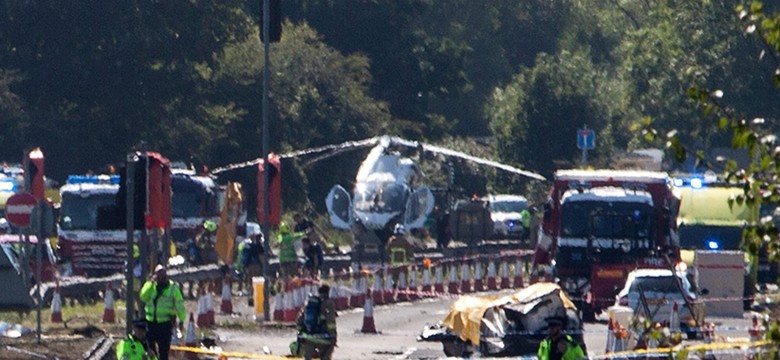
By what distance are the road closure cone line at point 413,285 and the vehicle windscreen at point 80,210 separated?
257 inches

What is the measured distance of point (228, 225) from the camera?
4303 cm

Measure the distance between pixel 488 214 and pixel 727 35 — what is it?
58.9ft

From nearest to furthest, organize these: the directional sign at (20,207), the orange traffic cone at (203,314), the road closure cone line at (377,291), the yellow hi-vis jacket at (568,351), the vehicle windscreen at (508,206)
→ 1. the yellow hi-vis jacket at (568,351)
2. the directional sign at (20,207)
3. the orange traffic cone at (203,314)
4. the road closure cone line at (377,291)
5. the vehicle windscreen at (508,206)

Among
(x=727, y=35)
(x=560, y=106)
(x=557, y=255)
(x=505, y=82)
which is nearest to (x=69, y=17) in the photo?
(x=560, y=106)

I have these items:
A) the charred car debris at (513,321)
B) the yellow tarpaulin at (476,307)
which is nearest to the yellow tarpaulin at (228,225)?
the yellow tarpaulin at (476,307)

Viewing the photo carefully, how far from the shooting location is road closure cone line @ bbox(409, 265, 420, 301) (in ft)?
126

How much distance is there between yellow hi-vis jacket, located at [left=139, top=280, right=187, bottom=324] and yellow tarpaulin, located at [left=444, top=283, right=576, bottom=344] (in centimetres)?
350

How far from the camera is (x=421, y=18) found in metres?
97.4

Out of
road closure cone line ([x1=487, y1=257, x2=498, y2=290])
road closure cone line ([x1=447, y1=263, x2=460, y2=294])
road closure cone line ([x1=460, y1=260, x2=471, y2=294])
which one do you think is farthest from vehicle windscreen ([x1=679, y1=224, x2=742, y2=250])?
road closure cone line ([x1=447, y1=263, x2=460, y2=294])

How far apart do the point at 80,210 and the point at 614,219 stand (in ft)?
40.0

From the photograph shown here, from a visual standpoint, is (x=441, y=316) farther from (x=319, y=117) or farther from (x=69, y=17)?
(x=319, y=117)

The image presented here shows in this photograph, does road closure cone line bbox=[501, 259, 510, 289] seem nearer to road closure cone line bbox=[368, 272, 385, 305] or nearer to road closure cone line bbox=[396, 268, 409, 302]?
road closure cone line bbox=[396, 268, 409, 302]

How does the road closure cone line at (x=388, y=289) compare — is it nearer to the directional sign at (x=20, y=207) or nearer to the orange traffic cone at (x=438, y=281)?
the orange traffic cone at (x=438, y=281)

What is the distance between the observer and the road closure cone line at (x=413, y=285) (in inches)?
1510
